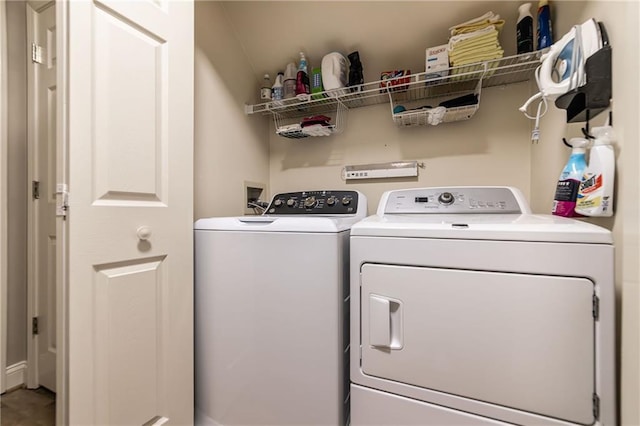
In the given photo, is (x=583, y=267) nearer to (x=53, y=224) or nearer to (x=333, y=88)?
(x=333, y=88)

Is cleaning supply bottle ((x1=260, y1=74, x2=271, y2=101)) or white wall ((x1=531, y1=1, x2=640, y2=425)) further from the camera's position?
cleaning supply bottle ((x1=260, y1=74, x2=271, y2=101))

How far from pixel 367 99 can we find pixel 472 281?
1.46 m

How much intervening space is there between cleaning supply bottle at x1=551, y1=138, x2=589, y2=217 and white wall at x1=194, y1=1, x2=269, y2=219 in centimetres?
169

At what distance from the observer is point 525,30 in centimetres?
138

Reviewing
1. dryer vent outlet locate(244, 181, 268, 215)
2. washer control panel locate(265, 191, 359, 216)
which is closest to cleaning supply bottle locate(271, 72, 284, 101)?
dryer vent outlet locate(244, 181, 268, 215)

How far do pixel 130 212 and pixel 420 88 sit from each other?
1667 millimetres

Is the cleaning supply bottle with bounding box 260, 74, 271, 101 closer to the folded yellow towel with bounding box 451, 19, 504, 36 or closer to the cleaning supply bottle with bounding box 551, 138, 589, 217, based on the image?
the folded yellow towel with bounding box 451, 19, 504, 36

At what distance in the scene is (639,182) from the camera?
656 millimetres

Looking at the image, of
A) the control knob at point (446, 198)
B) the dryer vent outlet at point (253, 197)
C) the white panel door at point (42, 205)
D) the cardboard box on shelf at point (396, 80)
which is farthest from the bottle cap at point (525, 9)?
the white panel door at point (42, 205)

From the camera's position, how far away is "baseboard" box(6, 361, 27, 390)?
1.61 metres

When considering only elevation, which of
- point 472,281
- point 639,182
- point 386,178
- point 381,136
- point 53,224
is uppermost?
point 381,136

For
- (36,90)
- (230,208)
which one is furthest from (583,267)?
(36,90)

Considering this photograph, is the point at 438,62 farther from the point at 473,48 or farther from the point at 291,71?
the point at 291,71

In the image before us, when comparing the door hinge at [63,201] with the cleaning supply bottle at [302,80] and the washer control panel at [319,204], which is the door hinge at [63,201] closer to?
the washer control panel at [319,204]
